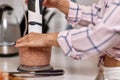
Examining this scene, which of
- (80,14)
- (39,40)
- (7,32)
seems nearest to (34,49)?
(39,40)

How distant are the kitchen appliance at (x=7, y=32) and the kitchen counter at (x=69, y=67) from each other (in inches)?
1.4

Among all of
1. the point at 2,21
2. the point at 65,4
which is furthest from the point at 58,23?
the point at 65,4

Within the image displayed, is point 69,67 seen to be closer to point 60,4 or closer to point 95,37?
point 60,4

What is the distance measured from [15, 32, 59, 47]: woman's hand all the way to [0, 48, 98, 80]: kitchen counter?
0.56ft

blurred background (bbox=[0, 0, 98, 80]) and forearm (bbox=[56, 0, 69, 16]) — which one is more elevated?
forearm (bbox=[56, 0, 69, 16])

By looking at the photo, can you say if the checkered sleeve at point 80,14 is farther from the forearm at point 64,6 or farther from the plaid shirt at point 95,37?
the plaid shirt at point 95,37

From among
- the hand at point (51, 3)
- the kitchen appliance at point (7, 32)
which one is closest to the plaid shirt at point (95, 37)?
the hand at point (51, 3)

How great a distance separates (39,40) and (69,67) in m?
0.38

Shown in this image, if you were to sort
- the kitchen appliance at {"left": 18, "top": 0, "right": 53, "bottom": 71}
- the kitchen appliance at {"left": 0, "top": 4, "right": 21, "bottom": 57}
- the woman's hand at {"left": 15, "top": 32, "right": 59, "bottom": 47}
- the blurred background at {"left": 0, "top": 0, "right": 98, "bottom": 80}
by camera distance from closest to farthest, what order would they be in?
the woman's hand at {"left": 15, "top": 32, "right": 59, "bottom": 47}
the kitchen appliance at {"left": 18, "top": 0, "right": 53, "bottom": 71}
the blurred background at {"left": 0, "top": 0, "right": 98, "bottom": 80}
the kitchen appliance at {"left": 0, "top": 4, "right": 21, "bottom": 57}

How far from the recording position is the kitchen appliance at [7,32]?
55.6 inches

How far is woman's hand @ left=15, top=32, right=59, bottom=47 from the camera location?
33.6 inches

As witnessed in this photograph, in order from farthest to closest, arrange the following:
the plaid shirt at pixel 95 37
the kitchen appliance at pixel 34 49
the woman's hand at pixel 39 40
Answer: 1. the kitchen appliance at pixel 34 49
2. the woman's hand at pixel 39 40
3. the plaid shirt at pixel 95 37

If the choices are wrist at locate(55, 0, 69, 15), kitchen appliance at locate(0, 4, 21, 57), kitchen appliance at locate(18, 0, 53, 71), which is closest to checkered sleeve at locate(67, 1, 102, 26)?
wrist at locate(55, 0, 69, 15)

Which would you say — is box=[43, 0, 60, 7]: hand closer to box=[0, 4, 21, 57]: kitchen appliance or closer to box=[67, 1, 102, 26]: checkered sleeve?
box=[67, 1, 102, 26]: checkered sleeve
